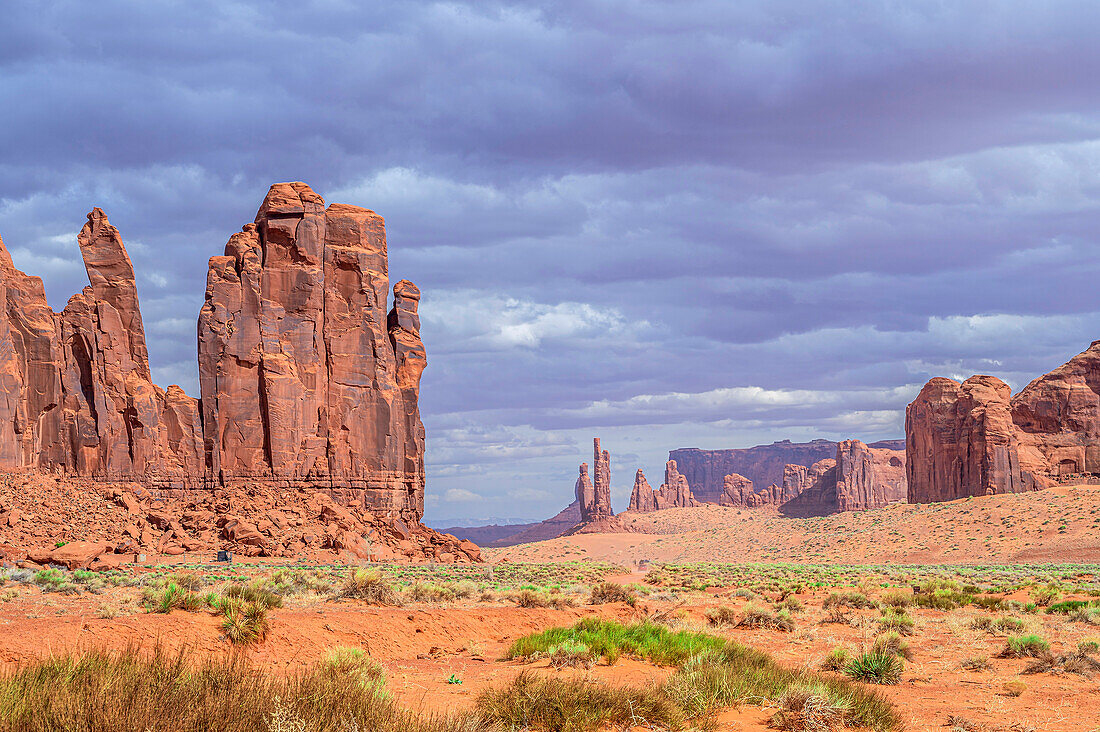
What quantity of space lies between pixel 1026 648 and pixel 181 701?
51.0 feet

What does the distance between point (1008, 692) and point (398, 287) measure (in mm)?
51771

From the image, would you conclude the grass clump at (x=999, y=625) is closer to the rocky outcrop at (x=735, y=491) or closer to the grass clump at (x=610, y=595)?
the grass clump at (x=610, y=595)

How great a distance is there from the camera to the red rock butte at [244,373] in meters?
50.9

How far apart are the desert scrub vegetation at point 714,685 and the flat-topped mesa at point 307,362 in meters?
41.6

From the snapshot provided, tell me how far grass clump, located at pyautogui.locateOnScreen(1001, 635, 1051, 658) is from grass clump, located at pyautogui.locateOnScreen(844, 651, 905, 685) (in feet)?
13.0

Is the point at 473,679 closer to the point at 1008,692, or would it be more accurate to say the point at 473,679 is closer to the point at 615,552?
the point at 1008,692

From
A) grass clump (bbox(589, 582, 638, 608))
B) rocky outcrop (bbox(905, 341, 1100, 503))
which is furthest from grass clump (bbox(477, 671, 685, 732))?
rocky outcrop (bbox(905, 341, 1100, 503))

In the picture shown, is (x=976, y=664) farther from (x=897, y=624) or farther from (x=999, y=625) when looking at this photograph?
(x=999, y=625)

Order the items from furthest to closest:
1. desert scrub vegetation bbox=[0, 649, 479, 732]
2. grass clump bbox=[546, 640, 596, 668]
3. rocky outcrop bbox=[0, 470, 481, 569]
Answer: rocky outcrop bbox=[0, 470, 481, 569] → grass clump bbox=[546, 640, 596, 668] → desert scrub vegetation bbox=[0, 649, 479, 732]

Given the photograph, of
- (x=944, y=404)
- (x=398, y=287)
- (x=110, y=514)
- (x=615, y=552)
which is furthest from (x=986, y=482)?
(x=110, y=514)

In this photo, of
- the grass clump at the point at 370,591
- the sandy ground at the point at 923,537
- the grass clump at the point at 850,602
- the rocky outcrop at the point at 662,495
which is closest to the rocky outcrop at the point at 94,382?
A: the grass clump at the point at 370,591

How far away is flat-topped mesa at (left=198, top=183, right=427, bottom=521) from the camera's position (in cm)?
5228

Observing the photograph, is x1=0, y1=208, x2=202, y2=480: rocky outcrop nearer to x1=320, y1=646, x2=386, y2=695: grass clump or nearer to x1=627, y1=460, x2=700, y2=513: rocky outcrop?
x1=320, y1=646, x2=386, y2=695: grass clump

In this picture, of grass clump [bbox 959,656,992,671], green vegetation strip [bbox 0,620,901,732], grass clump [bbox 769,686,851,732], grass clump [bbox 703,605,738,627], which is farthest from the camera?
grass clump [bbox 703,605,738,627]
